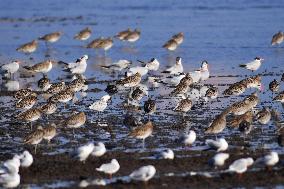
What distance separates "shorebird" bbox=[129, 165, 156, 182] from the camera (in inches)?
503

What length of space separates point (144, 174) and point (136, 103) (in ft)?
26.6

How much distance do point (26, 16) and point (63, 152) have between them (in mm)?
36345

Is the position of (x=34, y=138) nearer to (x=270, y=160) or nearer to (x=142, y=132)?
(x=142, y=132)

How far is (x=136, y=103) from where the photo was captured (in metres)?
20.8

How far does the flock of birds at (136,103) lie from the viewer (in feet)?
43.9

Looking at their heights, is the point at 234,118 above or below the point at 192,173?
above

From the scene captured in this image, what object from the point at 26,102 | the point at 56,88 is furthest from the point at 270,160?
the point at 56,88

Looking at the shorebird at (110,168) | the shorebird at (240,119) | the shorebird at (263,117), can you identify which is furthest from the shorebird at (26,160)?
the shorebird at (263,117)

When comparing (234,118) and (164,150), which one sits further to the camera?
(234,118)

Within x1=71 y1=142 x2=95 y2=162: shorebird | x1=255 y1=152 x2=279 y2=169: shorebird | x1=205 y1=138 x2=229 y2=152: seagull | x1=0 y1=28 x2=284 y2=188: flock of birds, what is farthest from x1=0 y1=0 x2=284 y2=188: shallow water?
x1=255 y1=152 x2=279 y2=169: shorebird

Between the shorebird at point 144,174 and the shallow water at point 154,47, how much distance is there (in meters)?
2.47

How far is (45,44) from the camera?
121 ft

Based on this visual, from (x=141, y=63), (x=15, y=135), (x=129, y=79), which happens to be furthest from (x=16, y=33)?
(x=15, y=135)

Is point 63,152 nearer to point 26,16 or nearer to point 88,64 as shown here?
point 88,64
